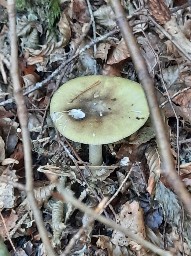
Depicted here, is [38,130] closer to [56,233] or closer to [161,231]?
[56,233]

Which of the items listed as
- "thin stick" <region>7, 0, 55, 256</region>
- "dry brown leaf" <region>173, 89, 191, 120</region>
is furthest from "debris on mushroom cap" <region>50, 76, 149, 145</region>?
"thin stick" <region>7, 0, 55, 256</region>

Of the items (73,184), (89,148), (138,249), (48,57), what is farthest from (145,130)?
(48,57)

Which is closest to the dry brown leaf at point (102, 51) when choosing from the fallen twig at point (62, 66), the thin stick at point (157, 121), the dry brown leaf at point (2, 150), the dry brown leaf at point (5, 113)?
the fallen twig at point (62, 66)

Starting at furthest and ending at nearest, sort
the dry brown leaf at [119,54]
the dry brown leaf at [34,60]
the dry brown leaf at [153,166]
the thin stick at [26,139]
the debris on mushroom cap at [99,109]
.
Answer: the dry brown leaf at [34,60] < the dry brown leaf at [119,54] < the dry brown leaf at [153,166] < the debris on mushroom cap at [99,109] < the thin stick at [26,139]

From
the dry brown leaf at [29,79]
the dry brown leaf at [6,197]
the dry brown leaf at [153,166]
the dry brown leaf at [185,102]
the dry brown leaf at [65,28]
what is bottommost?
the dry brown leaf at [6,197]

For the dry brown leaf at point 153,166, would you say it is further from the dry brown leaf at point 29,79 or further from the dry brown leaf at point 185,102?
the dry brown leaf at point 29,79

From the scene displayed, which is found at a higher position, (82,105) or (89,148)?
(82,105)

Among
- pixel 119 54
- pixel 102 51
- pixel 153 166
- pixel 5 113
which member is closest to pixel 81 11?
pixel 102 51

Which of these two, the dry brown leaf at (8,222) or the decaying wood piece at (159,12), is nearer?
the dry brown leaf at (8,222)
